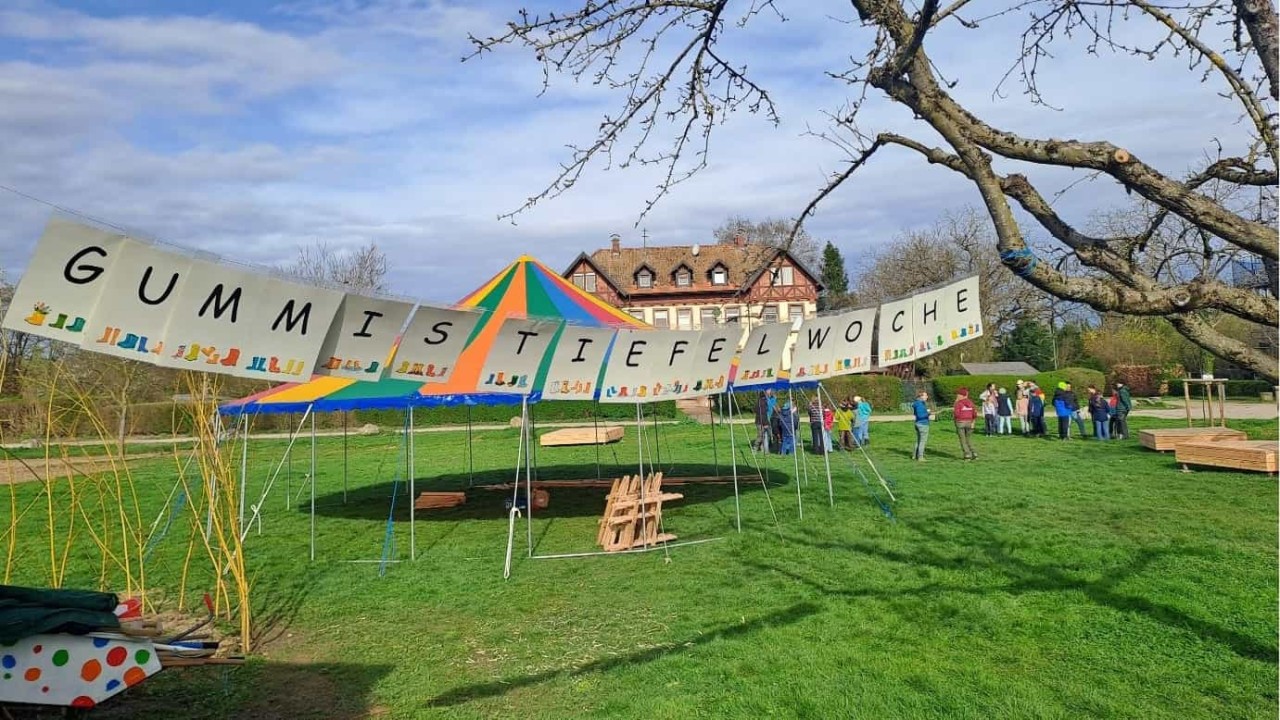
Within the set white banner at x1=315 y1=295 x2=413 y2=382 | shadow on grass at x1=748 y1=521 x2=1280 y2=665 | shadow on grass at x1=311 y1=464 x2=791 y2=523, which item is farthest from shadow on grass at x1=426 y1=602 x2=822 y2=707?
shadow on grass at x1=311 y1=464 x2=791 y2=523

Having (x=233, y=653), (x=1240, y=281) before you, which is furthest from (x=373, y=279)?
(x=1240, y=281)

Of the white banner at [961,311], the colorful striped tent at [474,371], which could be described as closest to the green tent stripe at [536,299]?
the colorful striped tent at [474,371]

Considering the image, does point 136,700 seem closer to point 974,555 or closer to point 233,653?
point 233,653

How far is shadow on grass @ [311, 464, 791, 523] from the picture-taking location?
12.6 meters

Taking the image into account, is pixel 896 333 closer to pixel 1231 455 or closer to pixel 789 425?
pixel 1231 455

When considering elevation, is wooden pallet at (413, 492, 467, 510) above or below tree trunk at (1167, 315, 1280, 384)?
below

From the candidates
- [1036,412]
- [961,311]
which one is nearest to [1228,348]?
[961,311]

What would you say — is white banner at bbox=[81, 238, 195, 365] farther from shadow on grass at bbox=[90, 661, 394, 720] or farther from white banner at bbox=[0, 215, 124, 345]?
shadow on grass at bbox=[90, 661, 394, 720]

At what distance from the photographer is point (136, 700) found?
5.41m

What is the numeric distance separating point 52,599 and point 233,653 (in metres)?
2.40

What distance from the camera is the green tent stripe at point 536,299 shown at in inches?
442

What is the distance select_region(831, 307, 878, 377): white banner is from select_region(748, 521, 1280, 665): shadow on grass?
A: 6.77 ft

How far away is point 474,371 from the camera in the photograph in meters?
10.1

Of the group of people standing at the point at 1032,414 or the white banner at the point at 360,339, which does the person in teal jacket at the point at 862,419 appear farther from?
the white banner at the point at 360,339
